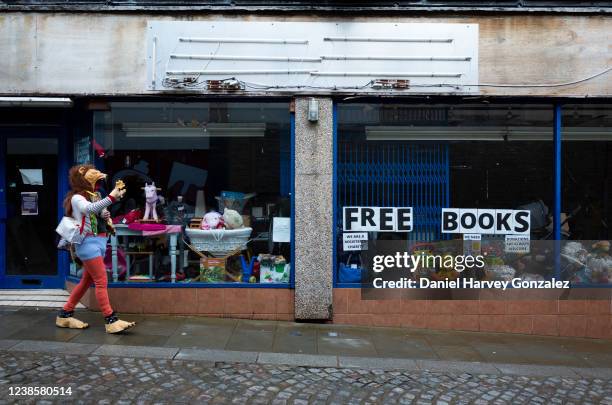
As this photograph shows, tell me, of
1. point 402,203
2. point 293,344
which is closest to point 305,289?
point 293,344

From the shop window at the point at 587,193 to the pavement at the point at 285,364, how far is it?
3.48ft

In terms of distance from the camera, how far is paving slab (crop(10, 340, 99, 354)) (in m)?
5.97

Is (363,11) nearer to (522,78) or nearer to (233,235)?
(522,78)

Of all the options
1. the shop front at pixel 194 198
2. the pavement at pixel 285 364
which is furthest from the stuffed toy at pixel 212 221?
the pavement at pixel 285 364

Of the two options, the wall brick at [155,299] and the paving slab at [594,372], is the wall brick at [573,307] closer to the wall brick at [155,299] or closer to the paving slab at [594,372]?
the paving slab at [594,372]

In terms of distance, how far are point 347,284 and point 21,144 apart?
16.8 feet

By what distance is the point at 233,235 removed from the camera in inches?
308

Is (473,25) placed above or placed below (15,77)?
above

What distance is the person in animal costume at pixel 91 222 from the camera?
6430 millimetres

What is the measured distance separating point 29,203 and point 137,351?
3.51 meters

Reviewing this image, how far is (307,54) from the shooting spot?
7.42 meters

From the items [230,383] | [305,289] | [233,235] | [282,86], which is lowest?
[230,383]

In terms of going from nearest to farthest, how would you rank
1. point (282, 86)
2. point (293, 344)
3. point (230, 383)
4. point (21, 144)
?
1. point (230, 383)
2. point (293, 344)
3. point (282, 86)
4. point (21, 144)

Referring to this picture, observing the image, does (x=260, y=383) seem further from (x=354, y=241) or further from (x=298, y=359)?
(x=354, y=241)
